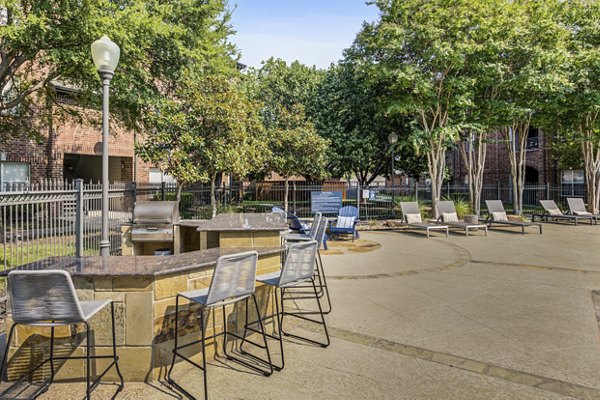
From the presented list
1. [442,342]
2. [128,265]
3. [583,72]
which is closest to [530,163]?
[583,72]

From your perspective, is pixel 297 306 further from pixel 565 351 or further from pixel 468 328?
pixel 565 351

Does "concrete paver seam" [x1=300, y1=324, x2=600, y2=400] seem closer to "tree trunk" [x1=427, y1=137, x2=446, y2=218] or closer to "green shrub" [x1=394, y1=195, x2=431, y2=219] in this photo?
→ "tree trunk" [x1=427, y1=137, x2=446, y2=218]

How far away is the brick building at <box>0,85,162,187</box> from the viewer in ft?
48.0

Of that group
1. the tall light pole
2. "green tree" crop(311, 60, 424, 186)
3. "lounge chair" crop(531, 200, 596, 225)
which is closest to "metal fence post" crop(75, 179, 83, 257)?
the tall light pole

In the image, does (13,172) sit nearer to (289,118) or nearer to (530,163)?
(289,118)

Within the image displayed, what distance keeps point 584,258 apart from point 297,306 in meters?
7.31

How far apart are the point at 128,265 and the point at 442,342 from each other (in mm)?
3162

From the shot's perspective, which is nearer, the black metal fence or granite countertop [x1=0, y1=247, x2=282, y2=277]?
granite countertop [x1=0, y1=247, x2=282, y2=277]

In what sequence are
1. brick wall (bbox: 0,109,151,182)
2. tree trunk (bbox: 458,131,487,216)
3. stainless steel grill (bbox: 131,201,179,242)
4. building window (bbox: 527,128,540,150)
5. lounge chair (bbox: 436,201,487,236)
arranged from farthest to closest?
building window (bbox: 527,128,540,150)
tree trunk (bbox: 458,131,487,216)
brick wall (bbox: 0,109,151,182)
lounge chair (bbox: 436,201,487,236)
stainless steel grill (bbox: 131,201,179,242)

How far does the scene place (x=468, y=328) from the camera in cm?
430

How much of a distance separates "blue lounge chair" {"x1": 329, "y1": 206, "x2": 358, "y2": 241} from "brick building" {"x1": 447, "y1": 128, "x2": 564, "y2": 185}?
16.7 meters

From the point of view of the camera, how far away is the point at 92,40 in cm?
787

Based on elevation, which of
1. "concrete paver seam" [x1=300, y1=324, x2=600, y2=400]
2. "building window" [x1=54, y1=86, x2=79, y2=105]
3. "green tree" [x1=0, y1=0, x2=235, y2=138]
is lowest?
"concrete paver seam" [x1=300, y1=324, x2=600, y2=400]

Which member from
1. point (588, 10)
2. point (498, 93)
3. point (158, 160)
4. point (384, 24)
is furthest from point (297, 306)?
point (588, 10)
